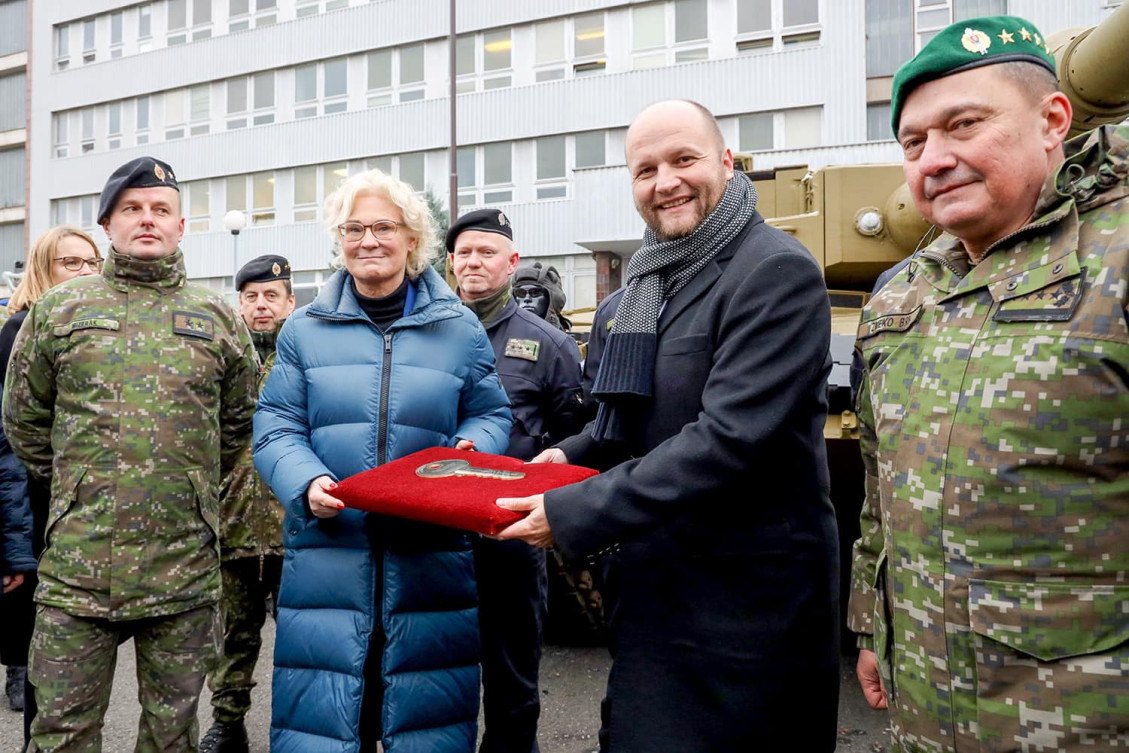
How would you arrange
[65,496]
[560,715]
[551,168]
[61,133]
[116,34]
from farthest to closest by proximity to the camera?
[61,133] → [116,34] → [551,168] → [560,715] → [65,496]

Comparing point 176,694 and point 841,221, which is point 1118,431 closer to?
point 176,694

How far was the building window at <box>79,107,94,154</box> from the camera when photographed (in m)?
28.4

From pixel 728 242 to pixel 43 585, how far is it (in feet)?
7.67

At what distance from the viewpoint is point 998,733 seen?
1.65 meters

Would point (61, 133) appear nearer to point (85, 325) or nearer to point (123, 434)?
point (85, 325)

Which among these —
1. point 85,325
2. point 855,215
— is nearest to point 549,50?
point 855,215

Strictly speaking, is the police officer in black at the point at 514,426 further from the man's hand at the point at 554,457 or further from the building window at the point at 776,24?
the building window at the point at 776,24

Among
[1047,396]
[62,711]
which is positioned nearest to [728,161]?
[1047,396]

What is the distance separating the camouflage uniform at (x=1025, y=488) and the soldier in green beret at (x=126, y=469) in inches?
88.0

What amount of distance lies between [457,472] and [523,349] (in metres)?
1.56

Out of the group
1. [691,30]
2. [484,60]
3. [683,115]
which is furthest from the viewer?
[484,60]

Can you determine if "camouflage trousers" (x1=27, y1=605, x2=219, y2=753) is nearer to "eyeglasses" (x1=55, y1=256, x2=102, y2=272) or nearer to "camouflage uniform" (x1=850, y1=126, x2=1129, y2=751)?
"eyeglasses" (x1=55, y1=256, x2=102, y2=272)

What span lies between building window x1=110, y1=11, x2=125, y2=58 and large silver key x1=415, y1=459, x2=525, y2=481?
3006 centimetres

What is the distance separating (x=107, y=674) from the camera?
9.68 feet
